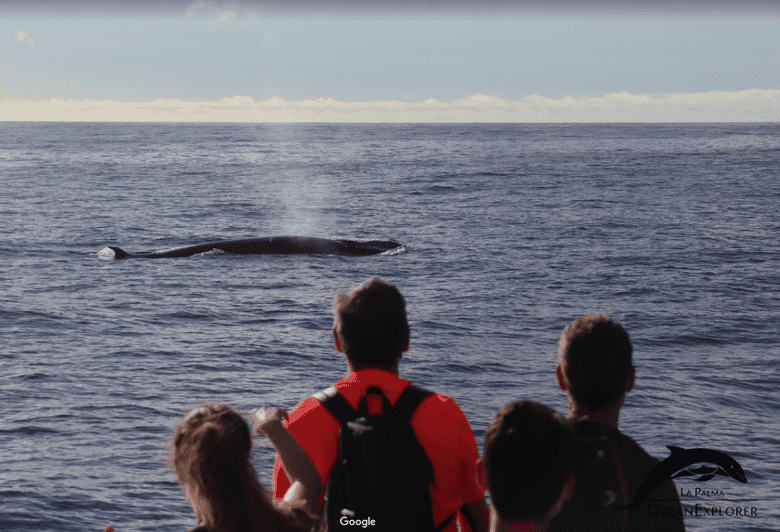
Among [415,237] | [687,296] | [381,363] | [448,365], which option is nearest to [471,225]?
[415,237]

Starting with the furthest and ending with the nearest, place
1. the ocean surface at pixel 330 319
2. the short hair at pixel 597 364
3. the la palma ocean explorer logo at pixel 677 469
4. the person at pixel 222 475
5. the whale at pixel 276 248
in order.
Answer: the whale at pixel 276 248 → the ocean surface at pixel 330 319 → the short hair at pixel 597 364 → the la palma ocean explorer logo at pixel 677 469 → the person at pixel 222 475

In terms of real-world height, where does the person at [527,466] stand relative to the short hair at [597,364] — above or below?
below

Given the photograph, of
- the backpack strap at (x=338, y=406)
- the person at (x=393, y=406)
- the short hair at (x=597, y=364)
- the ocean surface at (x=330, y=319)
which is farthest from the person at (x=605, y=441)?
the ocean surface at (x=330, y=319)

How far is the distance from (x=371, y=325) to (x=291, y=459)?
74cm

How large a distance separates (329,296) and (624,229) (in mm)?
21635

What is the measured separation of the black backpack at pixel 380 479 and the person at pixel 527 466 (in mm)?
633

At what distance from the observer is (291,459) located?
4.06 meters

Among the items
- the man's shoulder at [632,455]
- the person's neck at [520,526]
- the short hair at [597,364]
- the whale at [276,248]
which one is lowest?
the whale at [276,248]

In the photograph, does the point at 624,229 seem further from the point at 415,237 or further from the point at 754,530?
the point at 754,530

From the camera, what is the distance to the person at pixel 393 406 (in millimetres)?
4094

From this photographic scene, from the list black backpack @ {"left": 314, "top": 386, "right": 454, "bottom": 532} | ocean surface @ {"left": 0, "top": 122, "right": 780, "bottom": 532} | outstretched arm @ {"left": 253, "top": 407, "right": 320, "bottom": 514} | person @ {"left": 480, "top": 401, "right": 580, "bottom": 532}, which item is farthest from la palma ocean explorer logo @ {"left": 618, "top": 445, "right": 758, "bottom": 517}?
ocean surface @ {"left": 0, "top": 122, "right": 780, "bottom": 532}

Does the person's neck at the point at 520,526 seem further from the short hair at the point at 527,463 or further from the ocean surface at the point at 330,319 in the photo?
the ocean surface at the point at 330,319

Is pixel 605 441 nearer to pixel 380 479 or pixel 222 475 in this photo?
pixel 380 479

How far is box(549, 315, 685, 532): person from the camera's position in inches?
148
